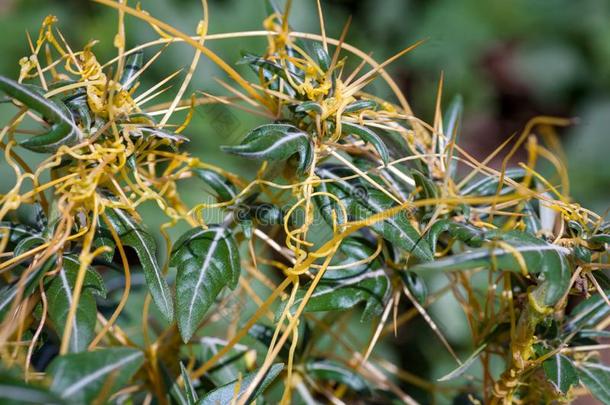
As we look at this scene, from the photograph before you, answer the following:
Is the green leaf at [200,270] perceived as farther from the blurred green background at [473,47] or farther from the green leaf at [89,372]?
the blurred green background at [473,47]

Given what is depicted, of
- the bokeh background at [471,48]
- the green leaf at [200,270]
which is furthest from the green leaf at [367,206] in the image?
→ the bokeh background at [471,48]

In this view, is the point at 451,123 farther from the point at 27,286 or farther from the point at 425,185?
the point at 27,286

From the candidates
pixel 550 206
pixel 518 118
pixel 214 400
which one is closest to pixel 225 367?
pixel 214 400

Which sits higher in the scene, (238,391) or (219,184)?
(219,184)

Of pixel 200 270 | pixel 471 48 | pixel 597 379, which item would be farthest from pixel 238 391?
pixel 471 48

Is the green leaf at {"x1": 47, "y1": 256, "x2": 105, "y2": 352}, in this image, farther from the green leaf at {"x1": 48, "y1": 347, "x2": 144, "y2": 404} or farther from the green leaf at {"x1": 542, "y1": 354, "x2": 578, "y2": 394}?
the green leaf at {"x1": 542, "y1": 354, "x2": 578, "y2": 394}
